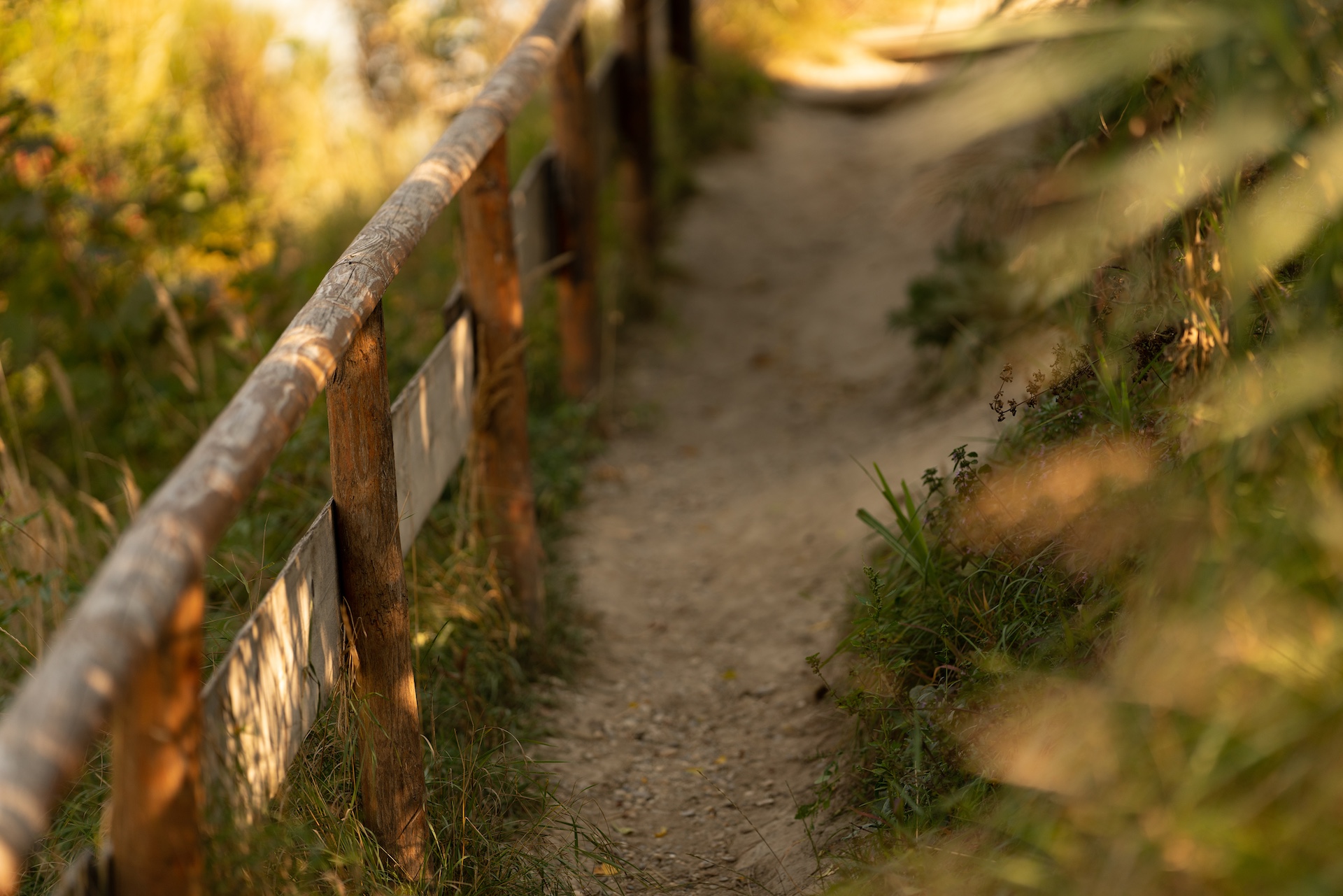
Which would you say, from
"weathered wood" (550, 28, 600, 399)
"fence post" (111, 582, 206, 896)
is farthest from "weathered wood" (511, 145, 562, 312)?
"fence post" (111, 582, 206, 896)

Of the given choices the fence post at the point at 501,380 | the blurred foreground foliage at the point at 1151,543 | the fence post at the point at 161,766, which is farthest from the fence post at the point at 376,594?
the fence post at the point at 501,380

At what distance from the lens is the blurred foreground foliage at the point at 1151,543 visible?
126 centimetres

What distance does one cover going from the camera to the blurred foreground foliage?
4.14 feet

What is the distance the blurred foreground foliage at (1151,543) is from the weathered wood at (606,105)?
2.12 m

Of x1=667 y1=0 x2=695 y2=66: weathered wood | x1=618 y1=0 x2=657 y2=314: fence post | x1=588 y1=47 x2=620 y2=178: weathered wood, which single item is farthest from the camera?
x1=667 y1=0 x2=695 y2=66: weathered wood

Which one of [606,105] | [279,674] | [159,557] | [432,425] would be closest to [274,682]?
[279,674]

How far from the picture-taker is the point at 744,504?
3.94 meters

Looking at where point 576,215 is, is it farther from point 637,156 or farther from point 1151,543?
point 1151,543

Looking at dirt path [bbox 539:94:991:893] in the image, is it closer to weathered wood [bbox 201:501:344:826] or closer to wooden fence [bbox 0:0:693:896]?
wooden fence [bbox 0:0:693:896]

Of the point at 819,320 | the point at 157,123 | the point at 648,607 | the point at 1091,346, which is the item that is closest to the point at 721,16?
the point at 819,320

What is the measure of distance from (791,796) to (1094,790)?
3.58ft

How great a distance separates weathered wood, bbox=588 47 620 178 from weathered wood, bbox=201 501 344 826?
3033 millimetres

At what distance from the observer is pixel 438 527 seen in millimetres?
2979

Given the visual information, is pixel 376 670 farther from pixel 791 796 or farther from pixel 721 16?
pixel 721 16
